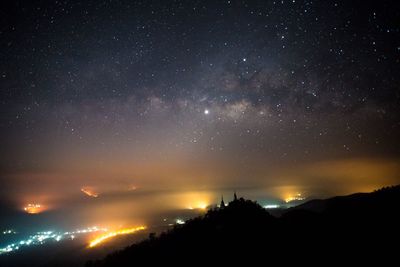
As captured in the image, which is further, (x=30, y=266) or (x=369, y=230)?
(x=30, y=266)

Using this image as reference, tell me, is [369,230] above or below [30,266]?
above

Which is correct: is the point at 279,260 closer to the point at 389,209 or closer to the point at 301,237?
the point at 301,237

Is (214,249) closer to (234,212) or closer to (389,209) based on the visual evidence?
(234,212)

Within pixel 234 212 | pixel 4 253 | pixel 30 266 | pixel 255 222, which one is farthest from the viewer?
pixel 4 253

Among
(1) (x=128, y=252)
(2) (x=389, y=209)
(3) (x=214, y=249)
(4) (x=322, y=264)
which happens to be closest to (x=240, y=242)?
(3) (x=214, y=249)

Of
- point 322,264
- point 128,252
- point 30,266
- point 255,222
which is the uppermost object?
point 255,222

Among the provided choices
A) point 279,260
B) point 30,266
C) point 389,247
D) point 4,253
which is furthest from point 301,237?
point 4,253

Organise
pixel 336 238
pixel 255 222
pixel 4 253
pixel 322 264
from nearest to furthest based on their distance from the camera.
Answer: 1. pixel 322 264
2. pixel 336 238
3. pixel 255 222
4. pixel 4 253
